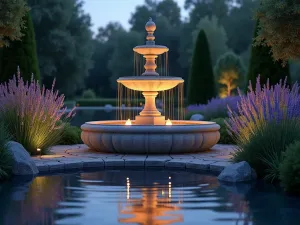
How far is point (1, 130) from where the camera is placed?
8.08 metres

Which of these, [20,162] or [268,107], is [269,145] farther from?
[20,162]

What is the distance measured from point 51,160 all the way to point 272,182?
160 inches

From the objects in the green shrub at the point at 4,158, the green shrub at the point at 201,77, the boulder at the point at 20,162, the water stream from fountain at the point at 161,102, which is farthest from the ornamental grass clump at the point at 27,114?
the green shrub at the point at 201,77

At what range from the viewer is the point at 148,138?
9.98m

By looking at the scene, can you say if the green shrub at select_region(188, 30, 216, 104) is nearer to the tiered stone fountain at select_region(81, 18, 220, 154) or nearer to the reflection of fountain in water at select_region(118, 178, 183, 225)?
the tiered stone fountain at select_region(81, 18, 220, 154)

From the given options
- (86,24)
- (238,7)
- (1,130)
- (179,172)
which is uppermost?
(238,7)

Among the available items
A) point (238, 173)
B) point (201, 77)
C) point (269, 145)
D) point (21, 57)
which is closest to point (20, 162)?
point (238, 173)

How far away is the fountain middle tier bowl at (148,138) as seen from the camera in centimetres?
999

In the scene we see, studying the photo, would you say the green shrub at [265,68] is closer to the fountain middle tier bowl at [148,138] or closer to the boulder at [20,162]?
the fountain middle tier bowl at [148,138]

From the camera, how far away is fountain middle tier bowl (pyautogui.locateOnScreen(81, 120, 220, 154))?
9.99 metres

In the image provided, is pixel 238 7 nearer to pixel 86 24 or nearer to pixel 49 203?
pixel 86 24

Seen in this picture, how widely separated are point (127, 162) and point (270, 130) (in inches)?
108

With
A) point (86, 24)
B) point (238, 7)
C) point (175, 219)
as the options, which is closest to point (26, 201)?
point (175, 219)

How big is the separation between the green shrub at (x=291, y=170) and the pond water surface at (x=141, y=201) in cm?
21
